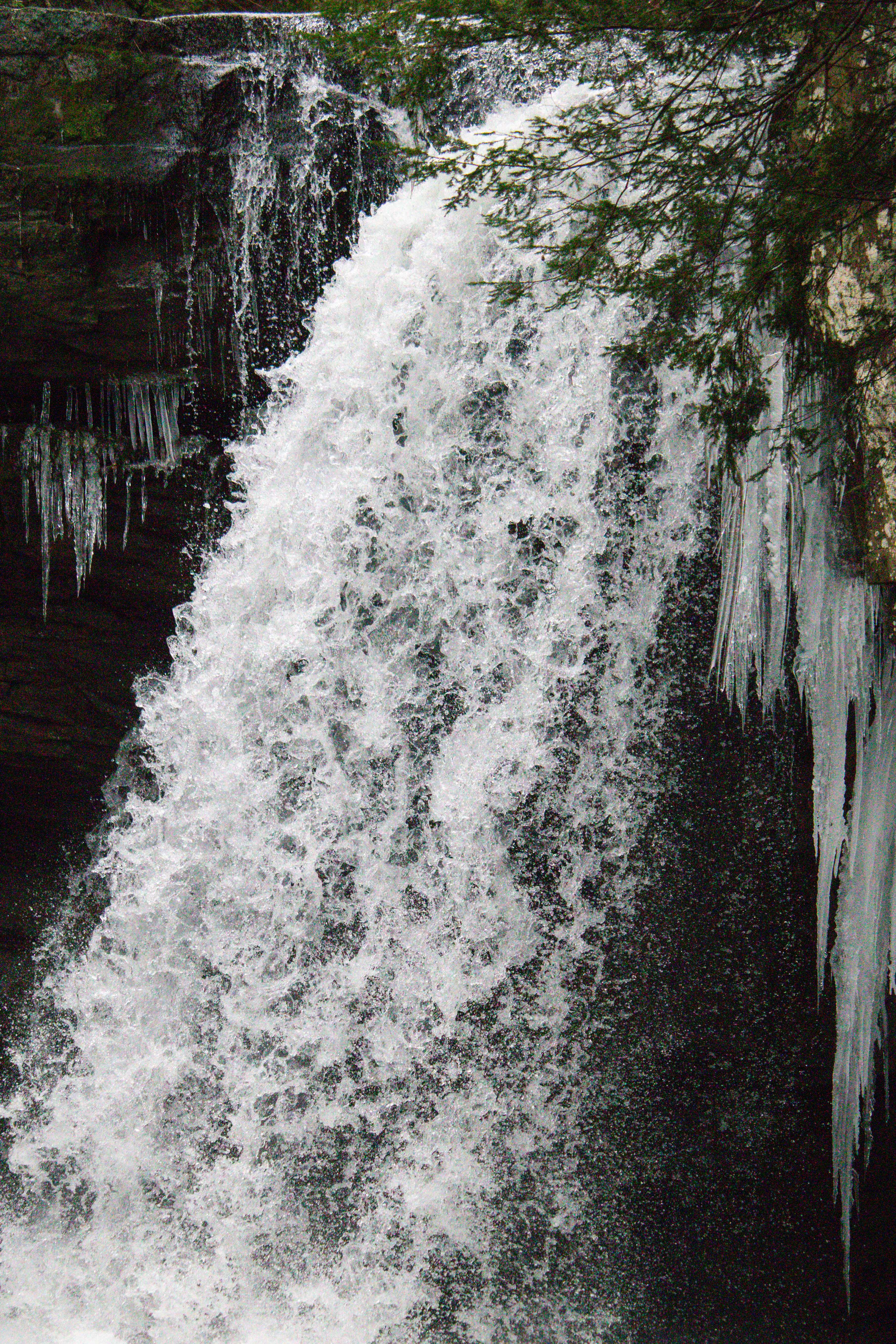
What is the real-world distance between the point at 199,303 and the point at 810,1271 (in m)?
4.48

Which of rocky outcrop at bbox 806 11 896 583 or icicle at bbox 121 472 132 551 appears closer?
rocky outcrop at bbox 806 11 896 583

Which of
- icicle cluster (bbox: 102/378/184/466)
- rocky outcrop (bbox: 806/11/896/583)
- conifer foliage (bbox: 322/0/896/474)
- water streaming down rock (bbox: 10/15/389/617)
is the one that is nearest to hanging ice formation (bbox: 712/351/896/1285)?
rocky outcrop (bbox: 806/11/896/583)

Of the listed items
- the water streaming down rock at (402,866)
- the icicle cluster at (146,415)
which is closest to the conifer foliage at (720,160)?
the water streaming down rock at (402,866)

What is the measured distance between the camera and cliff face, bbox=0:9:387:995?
4625mm

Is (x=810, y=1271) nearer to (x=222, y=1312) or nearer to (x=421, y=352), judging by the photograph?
(x=222, y=1312)

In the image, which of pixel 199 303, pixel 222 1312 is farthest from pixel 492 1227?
pixel 199 303

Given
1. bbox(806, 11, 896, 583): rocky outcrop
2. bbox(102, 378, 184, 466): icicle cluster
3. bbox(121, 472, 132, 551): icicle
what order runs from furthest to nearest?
1. bbox(121, 472, 132, 551): icicle
2. bbox(102, 378, 184, 466): icicle cluster
3. bbox(806, 11, 896, 583): rocky outcrop

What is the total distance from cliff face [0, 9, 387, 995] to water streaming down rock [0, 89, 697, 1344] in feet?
1.90

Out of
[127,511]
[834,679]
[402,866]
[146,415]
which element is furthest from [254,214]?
[834,679]

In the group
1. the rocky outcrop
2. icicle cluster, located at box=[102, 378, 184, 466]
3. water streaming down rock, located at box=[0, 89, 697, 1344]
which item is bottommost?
water streaming down rock, located at box=[0, 89, 697, 1344]

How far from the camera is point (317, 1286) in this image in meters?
3.94

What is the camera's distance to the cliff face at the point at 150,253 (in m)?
4.62

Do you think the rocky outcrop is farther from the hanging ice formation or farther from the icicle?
the icicle

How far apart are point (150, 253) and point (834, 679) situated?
3.28m
